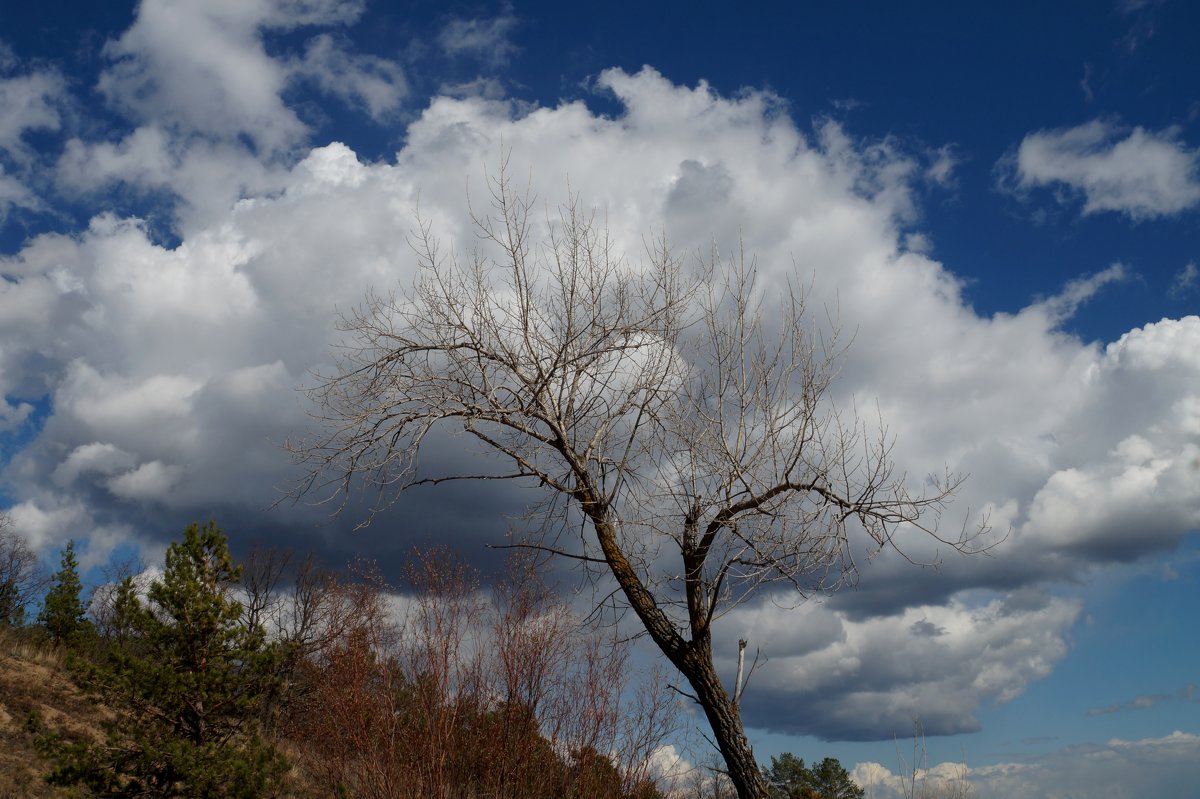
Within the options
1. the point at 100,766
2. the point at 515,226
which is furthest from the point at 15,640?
the point at 515,226

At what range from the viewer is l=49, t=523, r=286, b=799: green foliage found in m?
9.93

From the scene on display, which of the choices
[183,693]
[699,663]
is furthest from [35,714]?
[699,663]

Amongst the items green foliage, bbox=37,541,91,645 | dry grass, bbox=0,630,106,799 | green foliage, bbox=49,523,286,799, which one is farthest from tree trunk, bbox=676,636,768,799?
green foliage, bbox=37,541,91,645

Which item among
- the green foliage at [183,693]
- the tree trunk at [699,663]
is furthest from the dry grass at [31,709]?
the tree trunk at [699,663]

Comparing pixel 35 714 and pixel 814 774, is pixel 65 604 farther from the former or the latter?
pixel 814 774

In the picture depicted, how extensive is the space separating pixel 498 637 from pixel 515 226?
16.8ft

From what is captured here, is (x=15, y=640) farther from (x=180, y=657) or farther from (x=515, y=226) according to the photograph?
(x=515, y=226)

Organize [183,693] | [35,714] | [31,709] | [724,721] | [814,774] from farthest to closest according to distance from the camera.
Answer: [814,774] < [31,709] < [35,714] < [183,693] < [724,721]

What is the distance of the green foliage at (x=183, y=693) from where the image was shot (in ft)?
32.6

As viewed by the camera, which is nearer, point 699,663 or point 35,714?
point 699,663

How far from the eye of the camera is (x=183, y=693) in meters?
10.3

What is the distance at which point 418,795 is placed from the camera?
8617mm

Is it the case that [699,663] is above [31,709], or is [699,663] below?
above

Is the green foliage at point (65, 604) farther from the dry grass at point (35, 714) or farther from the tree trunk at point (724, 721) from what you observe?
A: the tree trunk at point (724, 721)
